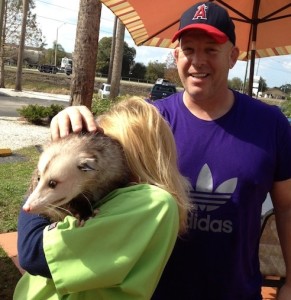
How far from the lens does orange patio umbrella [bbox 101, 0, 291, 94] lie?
3.65m

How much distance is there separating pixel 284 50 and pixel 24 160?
6335 mm

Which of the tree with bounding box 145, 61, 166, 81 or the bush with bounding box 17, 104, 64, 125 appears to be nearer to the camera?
the bush with bounding box 17, 104, 64, 125

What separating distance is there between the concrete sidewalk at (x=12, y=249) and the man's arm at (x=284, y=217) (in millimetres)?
1959

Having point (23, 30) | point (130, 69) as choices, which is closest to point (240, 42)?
point (23, 30)

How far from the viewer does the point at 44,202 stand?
142 cm

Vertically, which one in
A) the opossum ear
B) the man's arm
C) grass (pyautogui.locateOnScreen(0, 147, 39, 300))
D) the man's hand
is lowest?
grass (pyautogui.locateOnScreen(0, 147, 39, 300))

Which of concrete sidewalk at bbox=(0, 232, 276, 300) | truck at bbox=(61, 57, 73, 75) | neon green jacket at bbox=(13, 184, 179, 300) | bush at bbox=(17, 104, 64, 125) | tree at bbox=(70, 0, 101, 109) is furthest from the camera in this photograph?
truck at bbox=(61, 57, 73, 75)

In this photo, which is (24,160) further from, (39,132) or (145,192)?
(145,192)

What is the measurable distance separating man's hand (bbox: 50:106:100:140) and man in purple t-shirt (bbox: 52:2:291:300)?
0.50 m

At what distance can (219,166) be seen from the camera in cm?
187

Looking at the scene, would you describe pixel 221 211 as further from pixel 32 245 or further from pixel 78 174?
pixel 32 245

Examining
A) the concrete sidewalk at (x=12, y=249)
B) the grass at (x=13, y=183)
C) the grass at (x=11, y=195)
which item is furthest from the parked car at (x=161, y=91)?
the concrete sidewalk at (x=12, y=249)

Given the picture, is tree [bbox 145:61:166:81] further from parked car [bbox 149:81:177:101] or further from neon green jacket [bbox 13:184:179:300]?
neon green jacket [bbox 13:184:179:300]

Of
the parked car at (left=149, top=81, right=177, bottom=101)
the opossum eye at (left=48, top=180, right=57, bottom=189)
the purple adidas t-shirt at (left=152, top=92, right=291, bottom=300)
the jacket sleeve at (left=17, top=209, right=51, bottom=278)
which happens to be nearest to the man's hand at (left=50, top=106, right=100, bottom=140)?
the opossum eye at (left=48, top=180, right=57, bottom=189)
